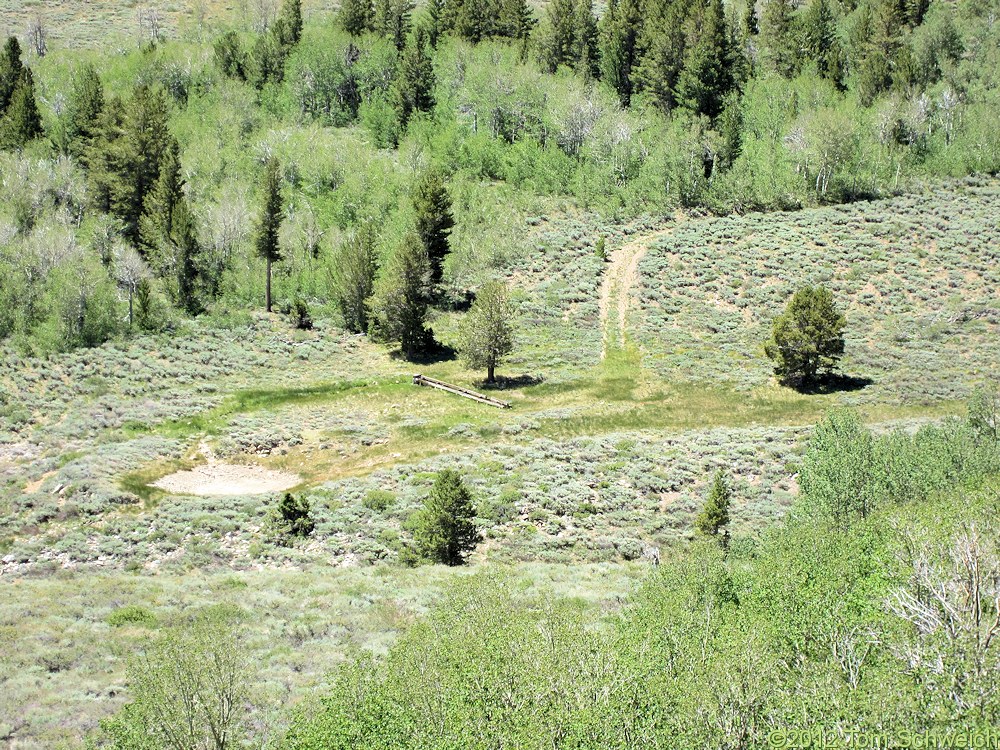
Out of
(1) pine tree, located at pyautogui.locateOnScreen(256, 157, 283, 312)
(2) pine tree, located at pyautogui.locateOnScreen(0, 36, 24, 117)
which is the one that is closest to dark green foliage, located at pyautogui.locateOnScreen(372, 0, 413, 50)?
(2) pine tree, located at pyautogui.locateOnScreen(0, 36, 24, 117)

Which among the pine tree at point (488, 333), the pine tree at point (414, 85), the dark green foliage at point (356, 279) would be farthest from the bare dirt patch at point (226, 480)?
the pine tree at point (414, 85)

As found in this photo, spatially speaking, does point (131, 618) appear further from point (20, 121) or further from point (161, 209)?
point (20, 121)

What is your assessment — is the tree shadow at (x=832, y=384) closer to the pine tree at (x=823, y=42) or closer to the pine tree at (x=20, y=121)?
the pine tree at (x=823, y=42)

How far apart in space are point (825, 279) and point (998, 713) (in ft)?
185

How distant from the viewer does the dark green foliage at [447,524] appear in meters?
31.6

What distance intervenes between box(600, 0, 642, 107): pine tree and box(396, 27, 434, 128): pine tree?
22372 millimetres

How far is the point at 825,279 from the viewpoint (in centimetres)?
6619

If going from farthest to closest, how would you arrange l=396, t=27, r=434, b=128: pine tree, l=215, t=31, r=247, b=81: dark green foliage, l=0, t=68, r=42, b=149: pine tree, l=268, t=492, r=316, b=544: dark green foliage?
l=215, t=31, r=247, b=81: dark green foliage → l=396, t=27, r=434, b=128: pine tree → l=0, t=68, r=42, b=149: pine tree → l=268, t=492, r=316, b=544: dark green foliage

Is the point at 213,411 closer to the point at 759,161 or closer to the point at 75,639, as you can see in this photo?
the point at 75,639

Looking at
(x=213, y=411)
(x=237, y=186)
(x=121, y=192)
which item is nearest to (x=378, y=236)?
(x=237, y=186)

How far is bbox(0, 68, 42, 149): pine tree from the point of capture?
260ft

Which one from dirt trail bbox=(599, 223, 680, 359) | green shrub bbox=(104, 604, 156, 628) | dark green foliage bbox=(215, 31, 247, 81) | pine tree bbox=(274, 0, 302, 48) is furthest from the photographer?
pine tree bbox=(274, 0, 302, 48)

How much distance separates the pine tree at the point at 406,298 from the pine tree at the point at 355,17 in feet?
179

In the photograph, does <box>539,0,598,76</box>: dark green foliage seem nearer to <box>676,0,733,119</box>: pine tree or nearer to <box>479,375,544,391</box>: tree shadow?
<box>676,0,733,119</box>: pine tree
